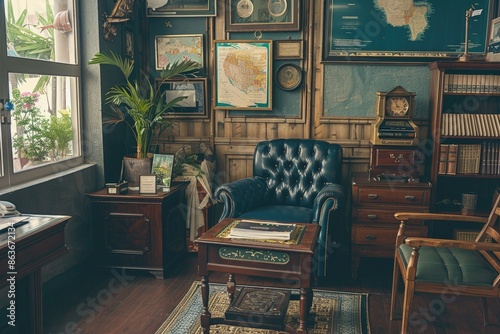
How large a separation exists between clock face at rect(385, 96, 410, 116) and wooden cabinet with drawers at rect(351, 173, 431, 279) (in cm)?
54

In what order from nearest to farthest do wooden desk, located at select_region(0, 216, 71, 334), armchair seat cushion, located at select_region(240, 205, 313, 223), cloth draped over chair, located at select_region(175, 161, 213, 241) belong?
wooden desk, located at select_region(0, 216, 71, 334) → armchair seat cushion, located at select_region(240, 205, 313, 223) → cloth draped over chair, located at select_region(175, 161, 213, 241)

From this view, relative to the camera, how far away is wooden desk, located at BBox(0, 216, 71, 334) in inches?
85.0

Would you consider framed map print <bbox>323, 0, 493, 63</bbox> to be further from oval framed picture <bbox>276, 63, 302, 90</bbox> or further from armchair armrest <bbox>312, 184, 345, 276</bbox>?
armchair armrest <bbox>312, 184, 345, 276</bbox>

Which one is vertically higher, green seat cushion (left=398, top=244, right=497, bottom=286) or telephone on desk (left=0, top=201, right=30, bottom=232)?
telephone on desk (left=0, top=201, right=30, bottom=232)

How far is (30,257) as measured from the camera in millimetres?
2271

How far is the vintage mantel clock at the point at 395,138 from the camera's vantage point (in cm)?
389

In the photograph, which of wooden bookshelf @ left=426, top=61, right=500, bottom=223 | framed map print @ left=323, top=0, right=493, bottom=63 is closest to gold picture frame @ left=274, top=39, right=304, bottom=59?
framed map print @ left=323, top=0, right=493, bottom=63

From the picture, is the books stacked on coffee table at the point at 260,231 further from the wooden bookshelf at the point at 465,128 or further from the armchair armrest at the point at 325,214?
the wooden bookshelf at the point at 465,128

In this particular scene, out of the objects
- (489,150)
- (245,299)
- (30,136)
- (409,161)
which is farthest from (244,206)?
(489,150)

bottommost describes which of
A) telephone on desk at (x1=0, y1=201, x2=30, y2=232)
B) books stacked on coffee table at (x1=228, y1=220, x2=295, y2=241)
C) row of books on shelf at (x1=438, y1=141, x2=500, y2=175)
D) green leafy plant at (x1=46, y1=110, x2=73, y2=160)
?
books stacked on coffee table at (x1=228, y1=220, x2=295, y2=241)

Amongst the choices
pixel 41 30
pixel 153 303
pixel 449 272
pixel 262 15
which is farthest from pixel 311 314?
pixel 41 30

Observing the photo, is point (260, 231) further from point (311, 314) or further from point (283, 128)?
point (283, 128)

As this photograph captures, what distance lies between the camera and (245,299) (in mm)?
2924

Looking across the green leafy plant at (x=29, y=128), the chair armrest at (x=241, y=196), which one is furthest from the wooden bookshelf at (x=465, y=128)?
the green leafy plant at (x=29, y=128)
